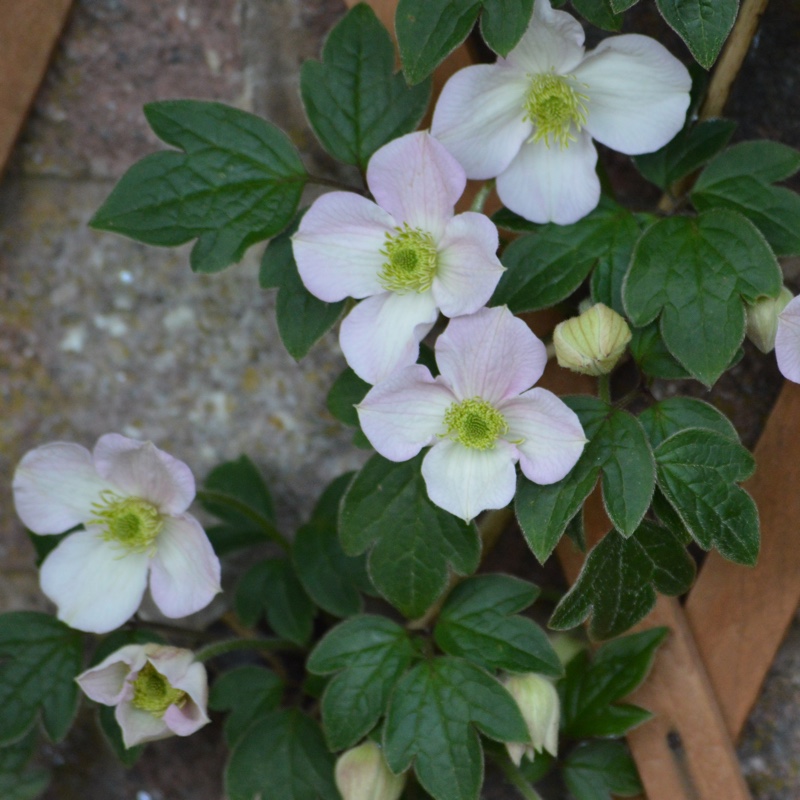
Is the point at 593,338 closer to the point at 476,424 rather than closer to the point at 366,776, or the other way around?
the point at 476,424

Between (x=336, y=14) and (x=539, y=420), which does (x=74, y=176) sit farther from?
(x=539, y=420)

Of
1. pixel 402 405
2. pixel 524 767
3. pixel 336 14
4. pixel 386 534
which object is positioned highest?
pixel 336 14

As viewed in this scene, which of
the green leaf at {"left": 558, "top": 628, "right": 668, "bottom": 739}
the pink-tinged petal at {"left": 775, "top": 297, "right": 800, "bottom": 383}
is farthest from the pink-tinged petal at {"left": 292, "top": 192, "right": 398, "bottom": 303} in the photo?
the green leaf at {"left": 558, "top": 628, "right": 668, "bottom": 739}

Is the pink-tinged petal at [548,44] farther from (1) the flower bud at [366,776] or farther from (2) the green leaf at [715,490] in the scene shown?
(1) the flower bud at [366,776]

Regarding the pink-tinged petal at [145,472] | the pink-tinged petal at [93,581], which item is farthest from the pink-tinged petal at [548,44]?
the pink-tinged petal at [93,581]

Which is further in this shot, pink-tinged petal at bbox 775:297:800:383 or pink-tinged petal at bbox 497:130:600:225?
pink-tinged petal at bbox 497:130:600:225

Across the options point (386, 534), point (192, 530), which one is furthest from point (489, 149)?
point (192, 530)

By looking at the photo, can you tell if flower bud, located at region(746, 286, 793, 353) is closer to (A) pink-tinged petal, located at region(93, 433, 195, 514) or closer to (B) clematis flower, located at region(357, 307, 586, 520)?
(B) clematis flower, located at region(357, 307, 586, 520)

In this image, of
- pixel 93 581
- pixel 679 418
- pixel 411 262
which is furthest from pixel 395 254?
pixel 93 581
